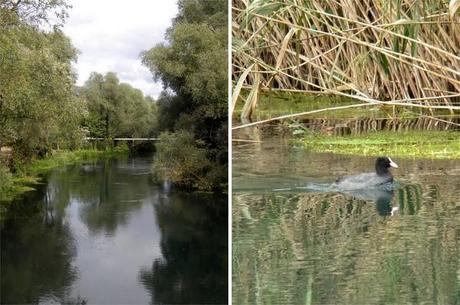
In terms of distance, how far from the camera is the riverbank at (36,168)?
4.36 m

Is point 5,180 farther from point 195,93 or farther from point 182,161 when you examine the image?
point 195,93

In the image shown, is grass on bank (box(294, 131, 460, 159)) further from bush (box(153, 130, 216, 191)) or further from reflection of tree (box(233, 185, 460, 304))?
bush (box(153, 130, 216, 191))

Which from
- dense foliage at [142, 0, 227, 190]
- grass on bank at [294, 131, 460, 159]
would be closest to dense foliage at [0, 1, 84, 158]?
dense foliage at [142, 0, 227, 190]

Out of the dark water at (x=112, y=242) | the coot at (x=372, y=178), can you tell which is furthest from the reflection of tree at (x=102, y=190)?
the coot at (x=372, y=178)

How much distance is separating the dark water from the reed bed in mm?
2350

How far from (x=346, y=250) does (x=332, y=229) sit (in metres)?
0.12

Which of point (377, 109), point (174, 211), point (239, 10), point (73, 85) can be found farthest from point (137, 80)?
point (377, 109)

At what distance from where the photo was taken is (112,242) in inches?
196

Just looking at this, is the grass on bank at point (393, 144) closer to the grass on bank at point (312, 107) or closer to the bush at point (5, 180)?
the grass on bank at point (312, 107)

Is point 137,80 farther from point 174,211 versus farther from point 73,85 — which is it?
point 174,211

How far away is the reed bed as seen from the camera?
2.71 m

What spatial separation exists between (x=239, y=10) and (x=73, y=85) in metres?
2.75

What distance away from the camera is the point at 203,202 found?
527 cm

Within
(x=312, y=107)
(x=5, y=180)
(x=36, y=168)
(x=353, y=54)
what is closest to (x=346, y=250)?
(x=312, y=107)
